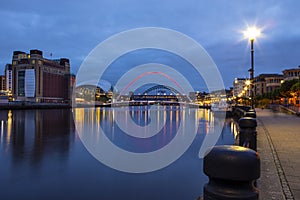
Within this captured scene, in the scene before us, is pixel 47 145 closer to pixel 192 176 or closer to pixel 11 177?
pixel 11 177

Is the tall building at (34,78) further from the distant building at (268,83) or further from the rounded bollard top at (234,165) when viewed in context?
the rounded bollard top at (234,165)

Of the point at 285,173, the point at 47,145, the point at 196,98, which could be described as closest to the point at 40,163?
the point at 47,145

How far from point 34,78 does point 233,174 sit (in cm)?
12018

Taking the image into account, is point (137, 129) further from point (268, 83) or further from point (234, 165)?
point (268, 83)

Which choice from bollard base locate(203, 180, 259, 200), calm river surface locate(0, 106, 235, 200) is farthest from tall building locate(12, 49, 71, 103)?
bollard base locate(203, 180, 259, 200)

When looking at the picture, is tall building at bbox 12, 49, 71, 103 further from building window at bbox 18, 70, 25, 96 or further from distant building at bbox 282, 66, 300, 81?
distant building at bbox 282, 66, 300, 81

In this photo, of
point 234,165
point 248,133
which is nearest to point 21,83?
point 248,133

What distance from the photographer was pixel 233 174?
1.73 meters

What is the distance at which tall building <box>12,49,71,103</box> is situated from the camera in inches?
4343

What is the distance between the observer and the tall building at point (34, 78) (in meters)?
110

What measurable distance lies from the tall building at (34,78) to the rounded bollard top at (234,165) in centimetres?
11966

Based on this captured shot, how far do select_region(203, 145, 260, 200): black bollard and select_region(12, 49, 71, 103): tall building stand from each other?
120 m

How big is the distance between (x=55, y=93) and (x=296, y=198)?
133 m

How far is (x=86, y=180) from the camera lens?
30.1 feet
